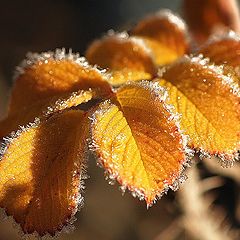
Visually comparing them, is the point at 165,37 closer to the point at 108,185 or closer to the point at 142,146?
the point at 142,146

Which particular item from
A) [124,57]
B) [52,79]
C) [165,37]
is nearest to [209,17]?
[165,37]

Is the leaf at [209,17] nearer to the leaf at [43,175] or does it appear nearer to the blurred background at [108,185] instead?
the blurred background at [108,185]

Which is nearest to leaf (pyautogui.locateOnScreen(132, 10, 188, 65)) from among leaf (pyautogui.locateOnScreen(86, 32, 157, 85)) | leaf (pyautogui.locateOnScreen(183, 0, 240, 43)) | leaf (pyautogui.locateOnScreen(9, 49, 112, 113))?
leaf (pyautogui.locateOnScreen(86, 32, 157, 85))

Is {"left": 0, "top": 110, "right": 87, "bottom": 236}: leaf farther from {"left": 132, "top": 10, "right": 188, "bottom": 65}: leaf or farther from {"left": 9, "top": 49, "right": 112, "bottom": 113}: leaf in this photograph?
{"left": 132, "top": 10, "right": 188, "bottom": 65}: leaf

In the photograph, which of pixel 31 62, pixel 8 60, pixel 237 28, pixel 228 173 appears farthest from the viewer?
pixel 8 60

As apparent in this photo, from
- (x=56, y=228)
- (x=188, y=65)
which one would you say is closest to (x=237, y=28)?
(x=188, y=65)

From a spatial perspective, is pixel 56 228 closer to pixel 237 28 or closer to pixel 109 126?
pixel 109 126
